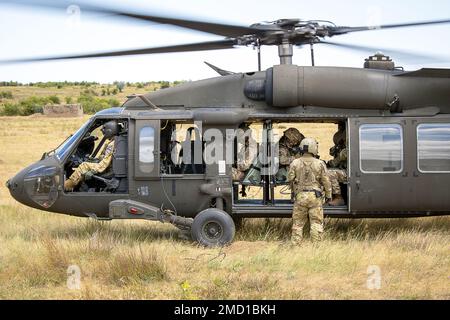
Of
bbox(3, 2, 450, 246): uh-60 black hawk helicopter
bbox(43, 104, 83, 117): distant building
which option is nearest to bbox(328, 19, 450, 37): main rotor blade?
bbox(3, 2, 450, 246): uh-60 black hawk helicopter

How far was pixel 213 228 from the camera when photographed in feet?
31.4

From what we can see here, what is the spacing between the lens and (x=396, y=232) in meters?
10.7

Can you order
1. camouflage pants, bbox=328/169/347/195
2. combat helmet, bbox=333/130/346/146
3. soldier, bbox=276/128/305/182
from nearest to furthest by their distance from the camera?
camouflage pants, bbox=328/169/347/195 < soldier, bbox=276/128/305/182 < combat helmet, bbox=333/130/346/146

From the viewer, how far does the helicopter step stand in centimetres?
959

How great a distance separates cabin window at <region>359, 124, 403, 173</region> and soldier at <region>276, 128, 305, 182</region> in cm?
108

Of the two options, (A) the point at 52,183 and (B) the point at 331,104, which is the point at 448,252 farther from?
(A) the point at 52,183

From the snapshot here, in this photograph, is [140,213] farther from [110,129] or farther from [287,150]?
[287,150]

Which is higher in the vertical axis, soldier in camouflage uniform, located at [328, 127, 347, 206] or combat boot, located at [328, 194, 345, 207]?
soldier in camouflage uniform, located at [328, 127, 347, 206]

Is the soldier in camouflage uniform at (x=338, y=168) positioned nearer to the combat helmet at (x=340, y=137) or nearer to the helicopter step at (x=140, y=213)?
the combat helmet at (x=340, y=137)

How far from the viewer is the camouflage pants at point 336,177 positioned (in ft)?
32.1

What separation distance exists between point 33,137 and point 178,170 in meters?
24.4

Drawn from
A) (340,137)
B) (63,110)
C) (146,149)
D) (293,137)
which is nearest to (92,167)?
(146,149)

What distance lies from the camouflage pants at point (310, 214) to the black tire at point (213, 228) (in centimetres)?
93

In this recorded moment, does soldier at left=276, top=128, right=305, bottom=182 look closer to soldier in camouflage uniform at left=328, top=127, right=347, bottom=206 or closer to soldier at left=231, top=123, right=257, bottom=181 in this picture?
soldier at left=231, top=123, right=257, bottom=181
